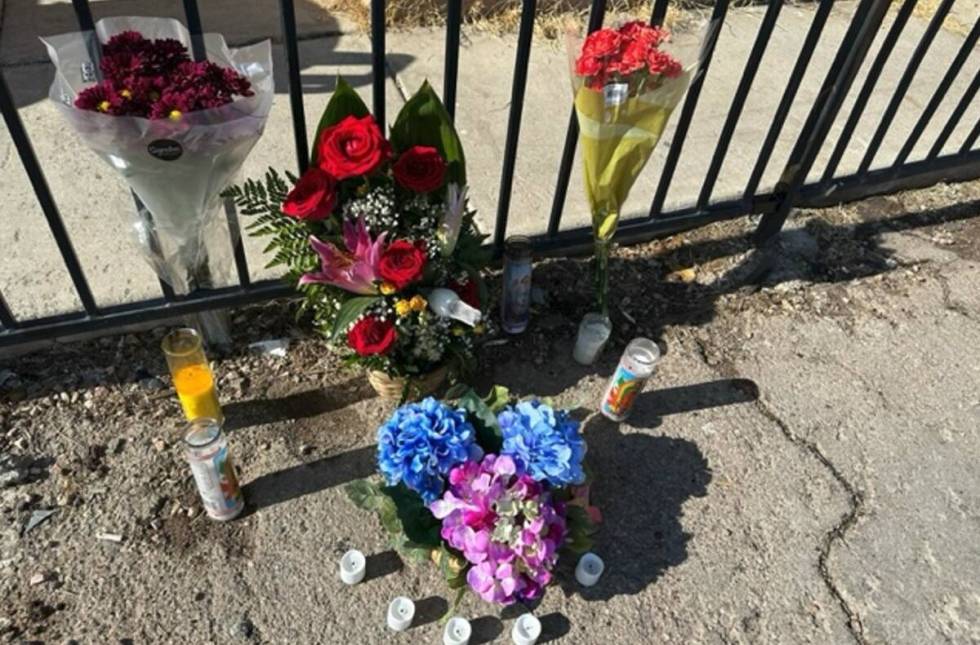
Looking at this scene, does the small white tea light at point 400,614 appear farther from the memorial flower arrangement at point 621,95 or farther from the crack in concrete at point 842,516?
the memorial flower arrangement at point 621,95

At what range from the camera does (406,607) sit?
1945 millimetres

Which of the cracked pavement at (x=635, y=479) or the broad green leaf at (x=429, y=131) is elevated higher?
the broad green leaf at (x=429, y=131)

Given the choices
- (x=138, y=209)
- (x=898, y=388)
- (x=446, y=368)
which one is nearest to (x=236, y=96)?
(x=138, y=209)

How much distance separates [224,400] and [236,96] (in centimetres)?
102

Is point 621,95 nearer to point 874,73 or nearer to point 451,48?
point 451,48

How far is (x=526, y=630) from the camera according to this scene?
1920 millimetres

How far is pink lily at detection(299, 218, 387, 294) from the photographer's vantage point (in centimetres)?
198

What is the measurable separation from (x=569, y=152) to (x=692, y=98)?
44cm

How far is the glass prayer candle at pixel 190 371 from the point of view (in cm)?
211

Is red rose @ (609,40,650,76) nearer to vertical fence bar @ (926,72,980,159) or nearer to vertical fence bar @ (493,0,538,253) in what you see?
vertical fence bar @ (493,0,538,253)

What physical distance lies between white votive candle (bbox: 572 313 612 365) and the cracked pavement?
0.05m

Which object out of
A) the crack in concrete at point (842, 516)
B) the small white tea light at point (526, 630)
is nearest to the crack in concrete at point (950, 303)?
the crack in concrete at point (842, 516)

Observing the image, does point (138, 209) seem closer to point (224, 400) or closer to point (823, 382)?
point (224, 400)

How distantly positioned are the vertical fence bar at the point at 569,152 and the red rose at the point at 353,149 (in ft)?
2.18
